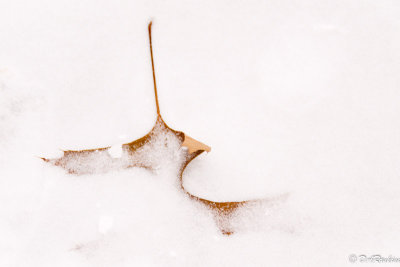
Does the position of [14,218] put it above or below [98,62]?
below

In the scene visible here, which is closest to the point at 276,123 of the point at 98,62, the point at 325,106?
the point at 325,106

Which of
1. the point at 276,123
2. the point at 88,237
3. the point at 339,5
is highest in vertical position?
the point at 339,5

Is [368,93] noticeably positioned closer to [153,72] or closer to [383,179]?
[383,179]
